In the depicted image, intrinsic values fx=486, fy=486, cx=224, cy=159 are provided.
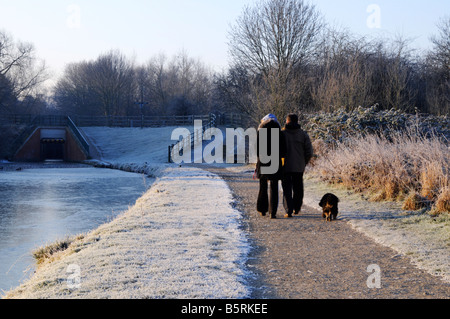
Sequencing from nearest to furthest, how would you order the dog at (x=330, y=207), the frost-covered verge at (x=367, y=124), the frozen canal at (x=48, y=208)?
the dog at (x=330, y=207) < the frozen canal at (x=48, y=208) < the frost-covered verge at (x=367, y=124)

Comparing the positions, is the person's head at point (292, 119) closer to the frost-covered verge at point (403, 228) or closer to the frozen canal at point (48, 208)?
the frost-covered verge at point (403, 228)

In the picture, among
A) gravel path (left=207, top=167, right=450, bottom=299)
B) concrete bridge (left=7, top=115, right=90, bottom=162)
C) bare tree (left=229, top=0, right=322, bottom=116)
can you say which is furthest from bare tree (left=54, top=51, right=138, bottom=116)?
gravel path (left=207, top=167, right=450, bottom=299)

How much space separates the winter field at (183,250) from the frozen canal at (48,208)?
1.12 metres

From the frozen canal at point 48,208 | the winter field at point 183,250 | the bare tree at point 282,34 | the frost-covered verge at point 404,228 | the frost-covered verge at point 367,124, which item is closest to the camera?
the winter field at point 183,250

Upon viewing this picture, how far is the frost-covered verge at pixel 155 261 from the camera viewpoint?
15.9 feet

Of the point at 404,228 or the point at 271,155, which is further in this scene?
the point at 271,155

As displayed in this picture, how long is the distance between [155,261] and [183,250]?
0.65 metres

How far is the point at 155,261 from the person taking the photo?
235 inches

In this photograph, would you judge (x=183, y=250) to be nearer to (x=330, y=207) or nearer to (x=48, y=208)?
(x=330, y=207)

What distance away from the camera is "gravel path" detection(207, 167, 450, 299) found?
482 cm

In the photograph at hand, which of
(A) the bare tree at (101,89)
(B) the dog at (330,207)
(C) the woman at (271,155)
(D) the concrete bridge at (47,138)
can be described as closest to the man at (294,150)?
(C) the woman at (271,155)

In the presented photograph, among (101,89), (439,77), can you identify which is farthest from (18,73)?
(439,77)

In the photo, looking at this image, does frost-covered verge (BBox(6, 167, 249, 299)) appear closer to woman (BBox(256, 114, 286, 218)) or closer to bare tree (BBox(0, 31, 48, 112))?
woman (BBox(256, 114, 286, 218))

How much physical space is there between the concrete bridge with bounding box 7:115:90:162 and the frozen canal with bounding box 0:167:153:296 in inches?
552
